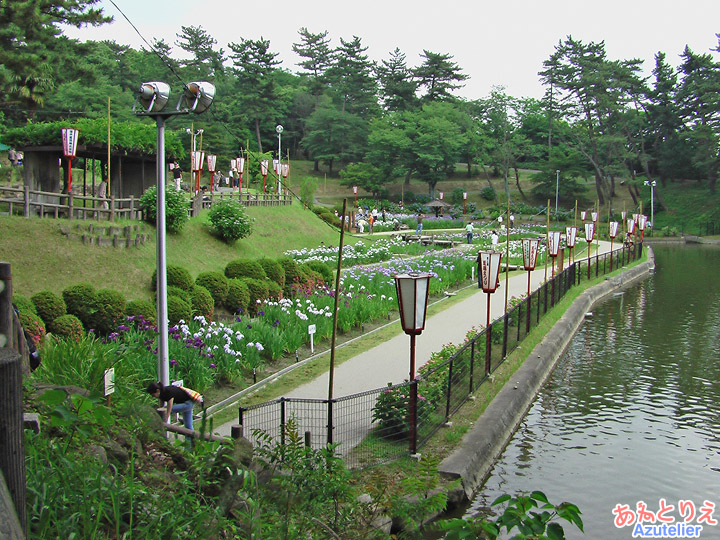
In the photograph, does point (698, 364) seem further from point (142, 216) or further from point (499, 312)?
point (142, 216)

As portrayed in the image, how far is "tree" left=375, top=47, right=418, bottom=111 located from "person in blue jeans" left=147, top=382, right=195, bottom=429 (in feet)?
228

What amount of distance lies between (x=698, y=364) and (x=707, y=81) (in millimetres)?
56982

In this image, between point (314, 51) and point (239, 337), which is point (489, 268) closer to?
point (239, 337)

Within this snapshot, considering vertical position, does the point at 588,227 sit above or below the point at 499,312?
above

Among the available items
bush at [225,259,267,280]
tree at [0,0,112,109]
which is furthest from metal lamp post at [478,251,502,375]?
tree at [0,0,112,109]

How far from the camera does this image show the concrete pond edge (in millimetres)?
8453

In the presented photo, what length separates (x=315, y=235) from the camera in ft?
107

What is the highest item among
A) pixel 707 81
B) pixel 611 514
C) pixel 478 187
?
pixel 707 81

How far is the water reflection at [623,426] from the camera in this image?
351 inches

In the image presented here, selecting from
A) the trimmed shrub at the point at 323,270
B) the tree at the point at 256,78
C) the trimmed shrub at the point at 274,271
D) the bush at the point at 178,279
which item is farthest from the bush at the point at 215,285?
the tree at the point at 256,78

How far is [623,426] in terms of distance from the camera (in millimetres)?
11492

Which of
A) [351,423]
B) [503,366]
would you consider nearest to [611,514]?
[351,423]

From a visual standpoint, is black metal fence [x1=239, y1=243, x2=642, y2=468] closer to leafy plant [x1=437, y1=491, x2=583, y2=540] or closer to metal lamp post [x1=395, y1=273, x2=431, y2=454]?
metal lamp post [x1=395, y1=273, x2=431, y2=454]

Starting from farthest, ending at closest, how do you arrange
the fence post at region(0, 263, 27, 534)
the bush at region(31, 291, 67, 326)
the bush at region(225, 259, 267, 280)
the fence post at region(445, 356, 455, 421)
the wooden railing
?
the bush at region(225, 259, 267, 280)
the wooden railing
the bush at region(31, 291, 67, 326)
the fence post at region(445, 356, 455, 421)
the fence post at region(0, 263, 27, 534)
